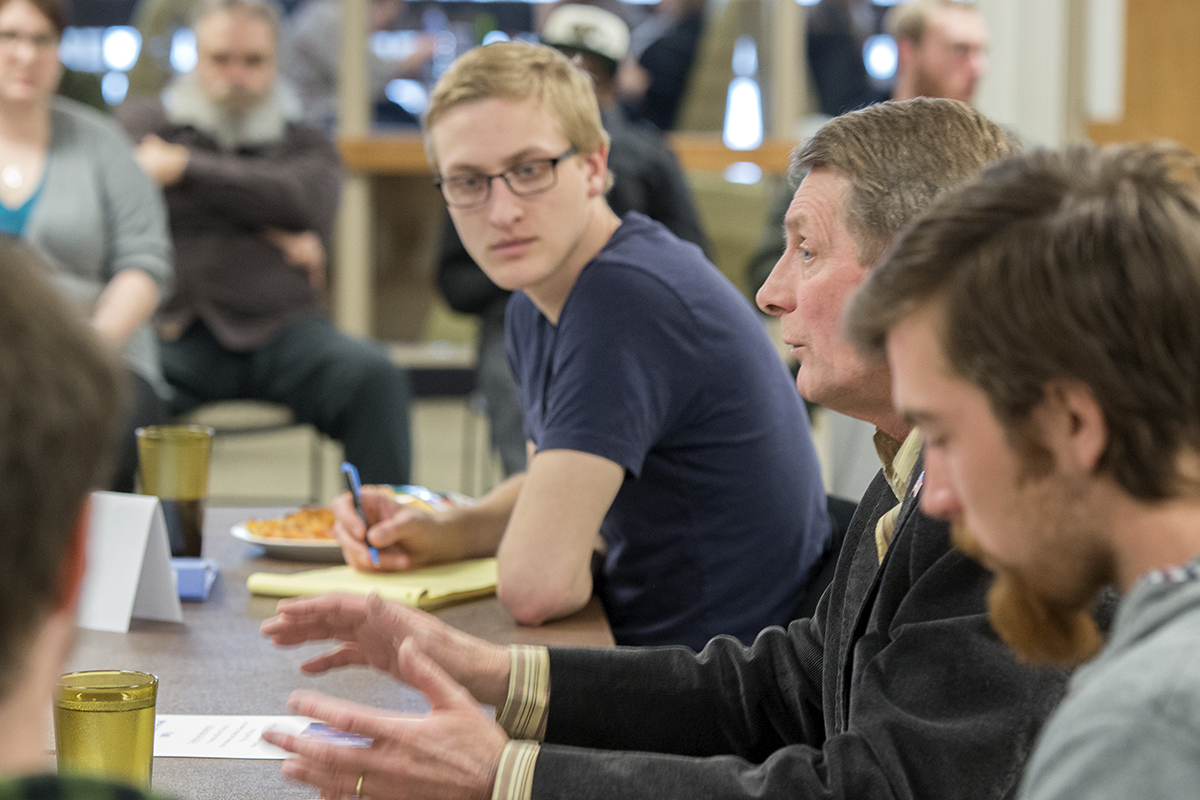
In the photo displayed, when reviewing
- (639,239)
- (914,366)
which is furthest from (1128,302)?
(639,239)

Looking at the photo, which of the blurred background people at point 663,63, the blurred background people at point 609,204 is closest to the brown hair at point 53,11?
the blurred background people at point 609,204

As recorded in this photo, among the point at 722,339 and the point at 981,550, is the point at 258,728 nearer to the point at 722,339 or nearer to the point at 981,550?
the point at 981,550

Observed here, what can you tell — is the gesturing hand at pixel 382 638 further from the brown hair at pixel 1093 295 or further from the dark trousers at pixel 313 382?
the dark trousers at pixel 313 382

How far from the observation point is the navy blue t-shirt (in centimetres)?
Result: 174

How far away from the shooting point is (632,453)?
66.2 inches

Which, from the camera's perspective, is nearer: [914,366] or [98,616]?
[914,366]

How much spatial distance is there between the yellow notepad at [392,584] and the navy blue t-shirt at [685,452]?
21 cm

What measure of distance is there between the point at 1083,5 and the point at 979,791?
211 inches

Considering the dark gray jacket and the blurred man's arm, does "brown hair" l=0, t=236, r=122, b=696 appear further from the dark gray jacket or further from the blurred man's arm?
the blurred man's arm

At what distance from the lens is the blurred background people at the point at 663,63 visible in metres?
6.16

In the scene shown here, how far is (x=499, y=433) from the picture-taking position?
3906mm

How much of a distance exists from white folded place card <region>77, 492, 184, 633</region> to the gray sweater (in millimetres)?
1144

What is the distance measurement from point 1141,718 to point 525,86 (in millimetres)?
1575

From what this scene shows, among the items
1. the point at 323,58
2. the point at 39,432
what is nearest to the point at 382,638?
the point at 39,432
